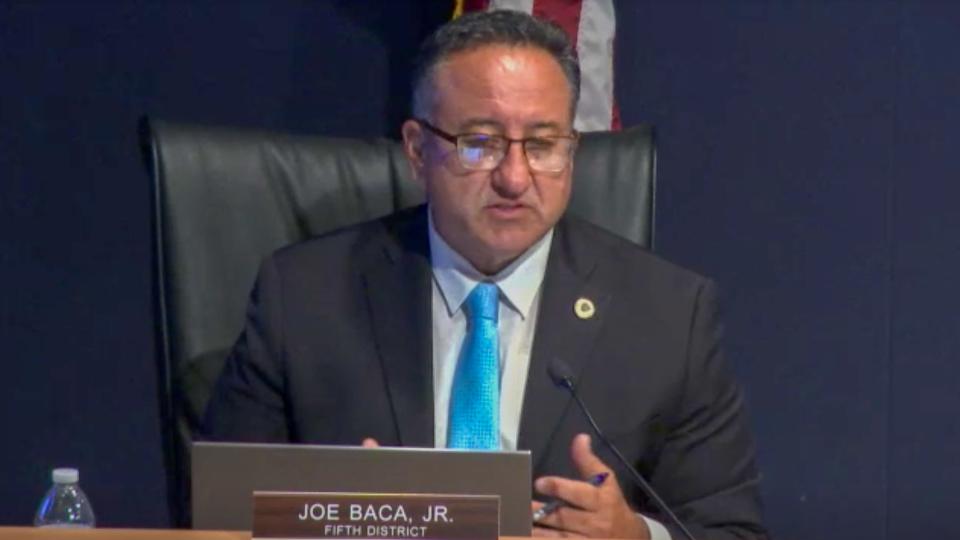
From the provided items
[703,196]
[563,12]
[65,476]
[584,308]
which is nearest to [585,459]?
[584,308]

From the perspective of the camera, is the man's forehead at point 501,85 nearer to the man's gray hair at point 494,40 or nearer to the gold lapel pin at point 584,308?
the man's gray hair at point 494,40

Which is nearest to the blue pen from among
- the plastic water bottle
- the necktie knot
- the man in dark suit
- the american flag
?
the man in dark suit

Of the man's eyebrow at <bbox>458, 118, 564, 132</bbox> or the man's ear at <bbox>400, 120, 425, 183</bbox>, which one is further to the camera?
the man's ear at <bbox>400, 120, 425, 183</bbox>

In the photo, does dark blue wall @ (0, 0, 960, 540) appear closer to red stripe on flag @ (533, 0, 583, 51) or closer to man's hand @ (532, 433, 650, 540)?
red stripe on flag @ (533, 0, 583, 51)

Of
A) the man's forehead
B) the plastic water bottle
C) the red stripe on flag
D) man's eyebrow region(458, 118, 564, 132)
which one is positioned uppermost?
the red stripe on flag

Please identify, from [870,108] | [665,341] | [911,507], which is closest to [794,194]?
[870,108]

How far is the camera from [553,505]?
205 cm

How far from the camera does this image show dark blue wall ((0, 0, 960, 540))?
3484 millimetres

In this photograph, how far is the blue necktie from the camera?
7.70 ft

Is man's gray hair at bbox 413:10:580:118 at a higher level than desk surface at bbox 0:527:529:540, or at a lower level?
higher

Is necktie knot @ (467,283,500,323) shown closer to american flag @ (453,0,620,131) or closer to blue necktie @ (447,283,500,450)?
blue necktie @ (447,283,500,450)

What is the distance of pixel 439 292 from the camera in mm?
2475

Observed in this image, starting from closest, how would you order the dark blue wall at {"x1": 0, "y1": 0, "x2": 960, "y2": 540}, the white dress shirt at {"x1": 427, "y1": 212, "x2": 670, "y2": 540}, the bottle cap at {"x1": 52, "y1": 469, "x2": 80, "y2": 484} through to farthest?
the bottle cap at {"x1": 52, "y1": 469, "x2": 80, "y2": 484}
the white dress shirt at {"x1": 427, "y1": 212, "x2": 670, "y2": 540}
the dark blue wall at {"x1": 0, "y1": 0, "x2": 960, "y2": 540}

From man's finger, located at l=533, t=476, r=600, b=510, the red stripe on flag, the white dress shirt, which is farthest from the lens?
the red stripe on flag
